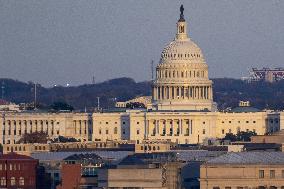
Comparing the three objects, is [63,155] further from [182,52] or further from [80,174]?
[182,52]

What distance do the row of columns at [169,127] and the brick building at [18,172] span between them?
5583 centimetres

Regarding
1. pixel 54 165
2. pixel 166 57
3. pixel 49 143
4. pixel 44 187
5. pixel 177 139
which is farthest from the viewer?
pixel 166 57

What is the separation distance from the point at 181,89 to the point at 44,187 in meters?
67.2

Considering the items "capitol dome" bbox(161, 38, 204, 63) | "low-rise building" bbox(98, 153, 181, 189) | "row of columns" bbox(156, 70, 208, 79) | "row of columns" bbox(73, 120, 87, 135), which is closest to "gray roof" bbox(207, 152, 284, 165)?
"low-rise building" bbox(98, 153, 181, 189)

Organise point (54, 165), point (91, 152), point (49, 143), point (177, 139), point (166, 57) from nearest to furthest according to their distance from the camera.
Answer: point (54, 165), point (91, 152), point (49, 143), point (177, 139), point (166, 57)

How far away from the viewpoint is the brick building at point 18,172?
108375 mm

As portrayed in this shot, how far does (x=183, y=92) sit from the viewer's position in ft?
577

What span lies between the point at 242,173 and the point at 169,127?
2850 inches

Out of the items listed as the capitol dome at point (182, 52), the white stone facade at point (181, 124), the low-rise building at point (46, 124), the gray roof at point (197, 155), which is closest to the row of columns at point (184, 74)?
the capitol dome at point (182, 52)

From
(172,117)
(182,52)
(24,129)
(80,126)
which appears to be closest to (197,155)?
(172,117)

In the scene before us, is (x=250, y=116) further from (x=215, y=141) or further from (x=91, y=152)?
(x=91, y=152)

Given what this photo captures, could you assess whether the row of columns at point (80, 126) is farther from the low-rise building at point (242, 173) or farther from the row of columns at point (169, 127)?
the low-rise building at point (242, 173)

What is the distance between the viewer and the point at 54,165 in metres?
116

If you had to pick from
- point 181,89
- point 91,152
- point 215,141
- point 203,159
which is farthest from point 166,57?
point 203,159
